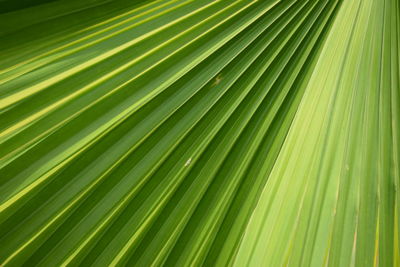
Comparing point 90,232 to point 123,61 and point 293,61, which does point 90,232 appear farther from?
point 293,61

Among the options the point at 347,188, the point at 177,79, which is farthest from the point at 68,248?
the point at 347,188

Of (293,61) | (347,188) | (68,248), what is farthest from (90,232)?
(293,61)

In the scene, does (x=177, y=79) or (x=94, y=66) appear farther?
(x=177, y=79)

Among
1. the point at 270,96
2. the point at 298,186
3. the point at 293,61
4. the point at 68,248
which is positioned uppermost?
the point at 293,61

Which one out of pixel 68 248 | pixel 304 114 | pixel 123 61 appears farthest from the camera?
pixel 304 114

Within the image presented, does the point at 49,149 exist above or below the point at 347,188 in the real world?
below

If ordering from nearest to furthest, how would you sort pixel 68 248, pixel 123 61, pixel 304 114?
pixel 68 248
pixel 123 61
pixel 304 114

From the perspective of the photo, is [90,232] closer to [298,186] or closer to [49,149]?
[49,149]
